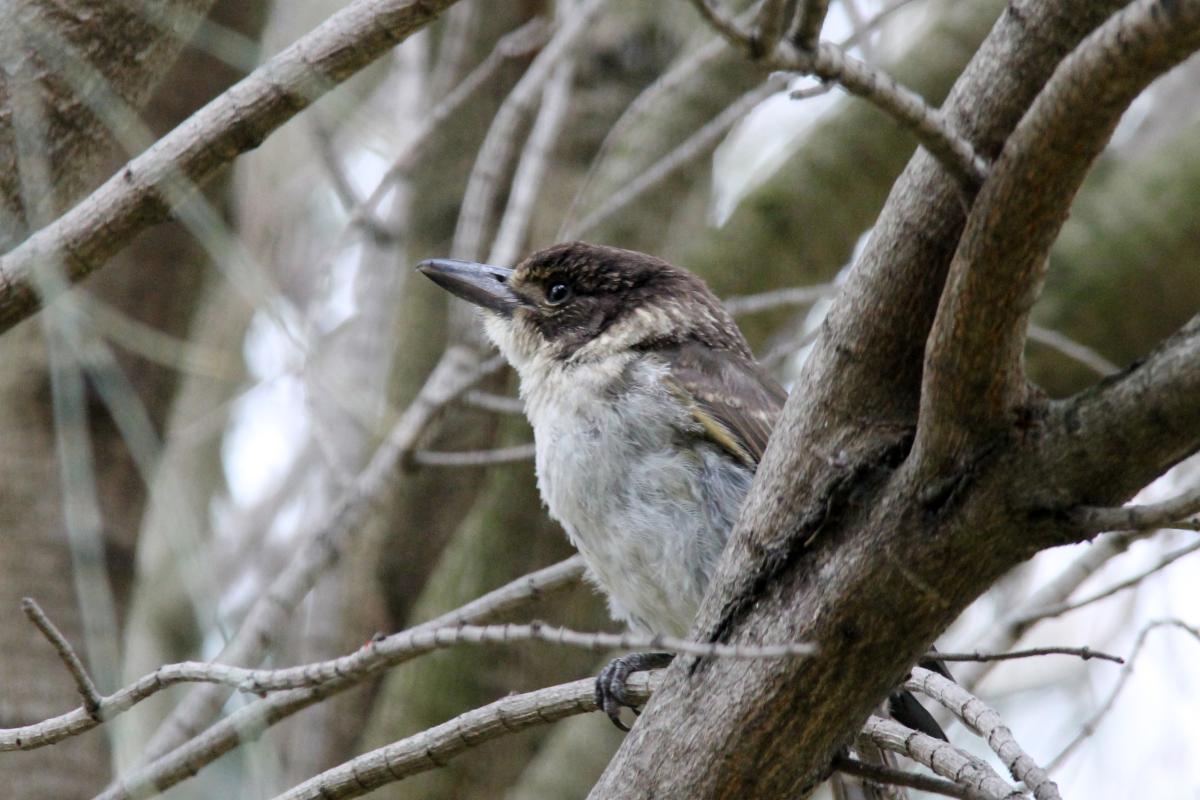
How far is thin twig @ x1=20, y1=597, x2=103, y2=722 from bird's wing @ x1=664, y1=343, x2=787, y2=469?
1713 mm

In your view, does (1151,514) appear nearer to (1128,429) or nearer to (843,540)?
(1128,429)

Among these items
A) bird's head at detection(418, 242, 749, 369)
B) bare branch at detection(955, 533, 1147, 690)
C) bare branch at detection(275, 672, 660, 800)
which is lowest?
bare branch at detection(275, 672, 660, 800)

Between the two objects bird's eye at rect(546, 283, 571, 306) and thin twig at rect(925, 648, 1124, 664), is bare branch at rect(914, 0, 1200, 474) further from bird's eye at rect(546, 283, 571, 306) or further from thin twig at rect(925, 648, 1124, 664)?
bird's eye at rect(546, 283, 571, 306)

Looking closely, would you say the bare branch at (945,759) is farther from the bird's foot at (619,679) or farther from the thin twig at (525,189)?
the thin twig at (525,189)

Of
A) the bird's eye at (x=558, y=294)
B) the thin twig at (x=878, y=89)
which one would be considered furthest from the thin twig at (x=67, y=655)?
the bird's eye at (x=558, y=294)

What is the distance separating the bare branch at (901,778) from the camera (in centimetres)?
212

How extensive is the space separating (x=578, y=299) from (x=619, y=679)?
1.56 m

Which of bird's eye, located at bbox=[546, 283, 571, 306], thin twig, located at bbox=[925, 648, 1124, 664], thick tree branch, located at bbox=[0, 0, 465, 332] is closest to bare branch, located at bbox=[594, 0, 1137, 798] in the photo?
thin twig, located at bbox=[925, 648, 1124, 664]

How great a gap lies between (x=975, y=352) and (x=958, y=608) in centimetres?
43

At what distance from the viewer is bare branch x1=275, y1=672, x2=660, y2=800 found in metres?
2.38

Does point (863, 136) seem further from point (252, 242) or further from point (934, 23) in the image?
point (252, 242)

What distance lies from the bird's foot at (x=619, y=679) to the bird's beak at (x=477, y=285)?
1266 mm

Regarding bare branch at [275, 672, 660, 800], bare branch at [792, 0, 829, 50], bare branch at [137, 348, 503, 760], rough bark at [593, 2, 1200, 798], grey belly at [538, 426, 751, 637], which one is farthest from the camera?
bare branch at [137, 348, 503, 760]

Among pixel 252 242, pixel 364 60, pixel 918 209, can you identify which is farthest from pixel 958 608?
pixel 252 242
